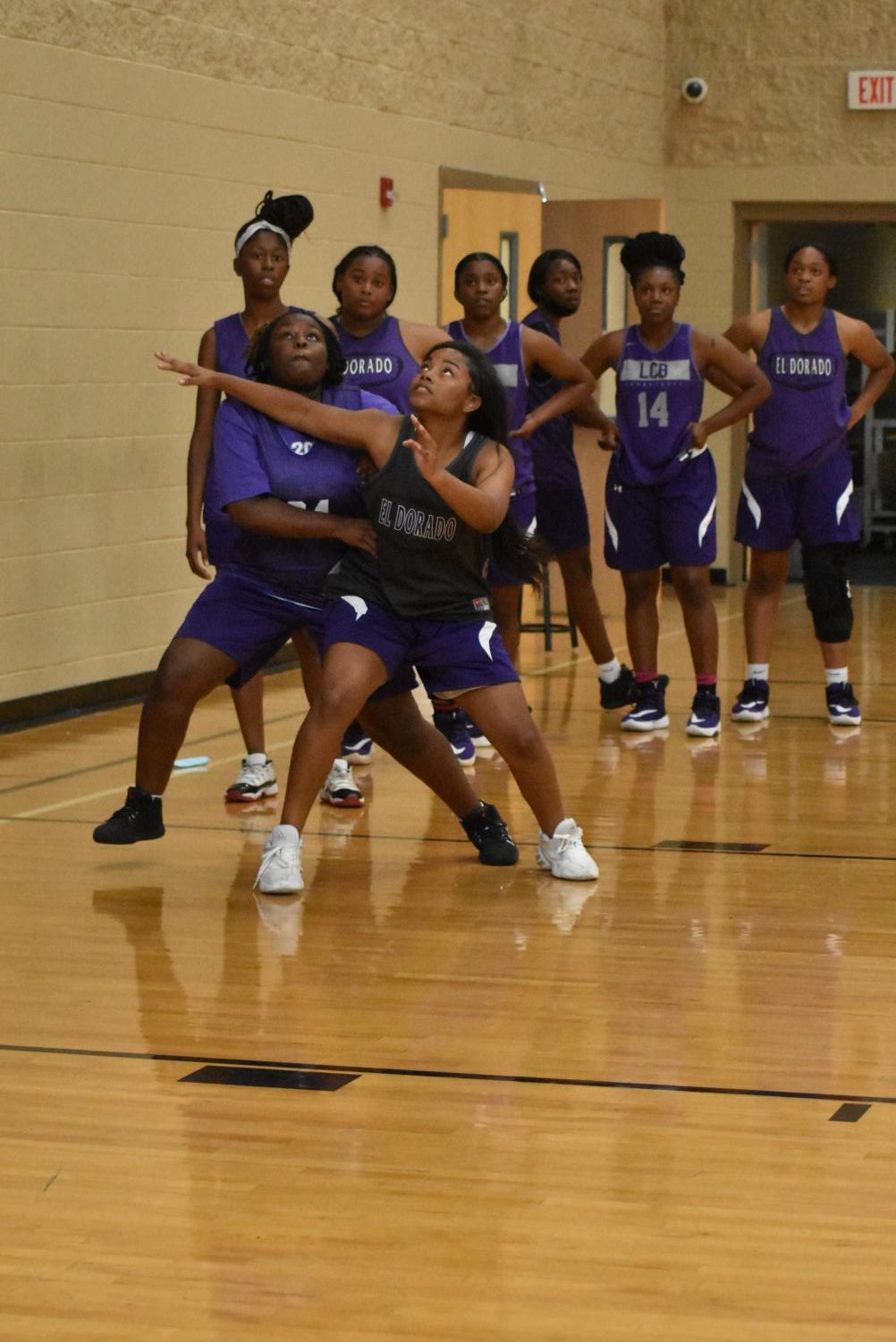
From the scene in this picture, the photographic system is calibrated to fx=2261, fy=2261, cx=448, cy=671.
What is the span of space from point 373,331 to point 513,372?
3.31ft

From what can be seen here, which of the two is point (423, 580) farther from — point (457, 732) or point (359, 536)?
point (457, 732)

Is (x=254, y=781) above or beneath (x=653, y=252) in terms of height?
beneath

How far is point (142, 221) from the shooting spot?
330 inches

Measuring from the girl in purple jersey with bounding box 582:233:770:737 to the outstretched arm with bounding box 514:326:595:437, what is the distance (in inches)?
6.2

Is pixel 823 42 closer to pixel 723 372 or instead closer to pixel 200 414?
pixel 723 372

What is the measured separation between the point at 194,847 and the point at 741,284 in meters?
8.80

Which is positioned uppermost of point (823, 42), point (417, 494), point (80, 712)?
point (823, 42)

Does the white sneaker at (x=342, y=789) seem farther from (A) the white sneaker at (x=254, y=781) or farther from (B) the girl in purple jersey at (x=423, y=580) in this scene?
(B) the girl in purple jersey at (x=423, y=580)

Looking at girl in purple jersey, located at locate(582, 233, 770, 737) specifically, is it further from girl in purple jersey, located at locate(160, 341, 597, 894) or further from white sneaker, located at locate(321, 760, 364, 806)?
girl in purple jersey, located at locate(160, 341, 597, 894)

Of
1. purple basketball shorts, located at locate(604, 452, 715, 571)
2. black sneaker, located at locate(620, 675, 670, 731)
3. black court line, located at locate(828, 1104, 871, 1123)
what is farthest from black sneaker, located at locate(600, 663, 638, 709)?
black court line, located at locate(828, 1104, 871, 1123)

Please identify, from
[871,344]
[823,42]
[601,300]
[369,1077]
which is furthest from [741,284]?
[369,1077]

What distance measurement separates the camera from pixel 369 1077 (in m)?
3.72

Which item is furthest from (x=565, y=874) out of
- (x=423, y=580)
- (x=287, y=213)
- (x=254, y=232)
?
(x=287, y=213)

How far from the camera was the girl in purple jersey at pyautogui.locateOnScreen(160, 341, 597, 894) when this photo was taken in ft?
16.8
